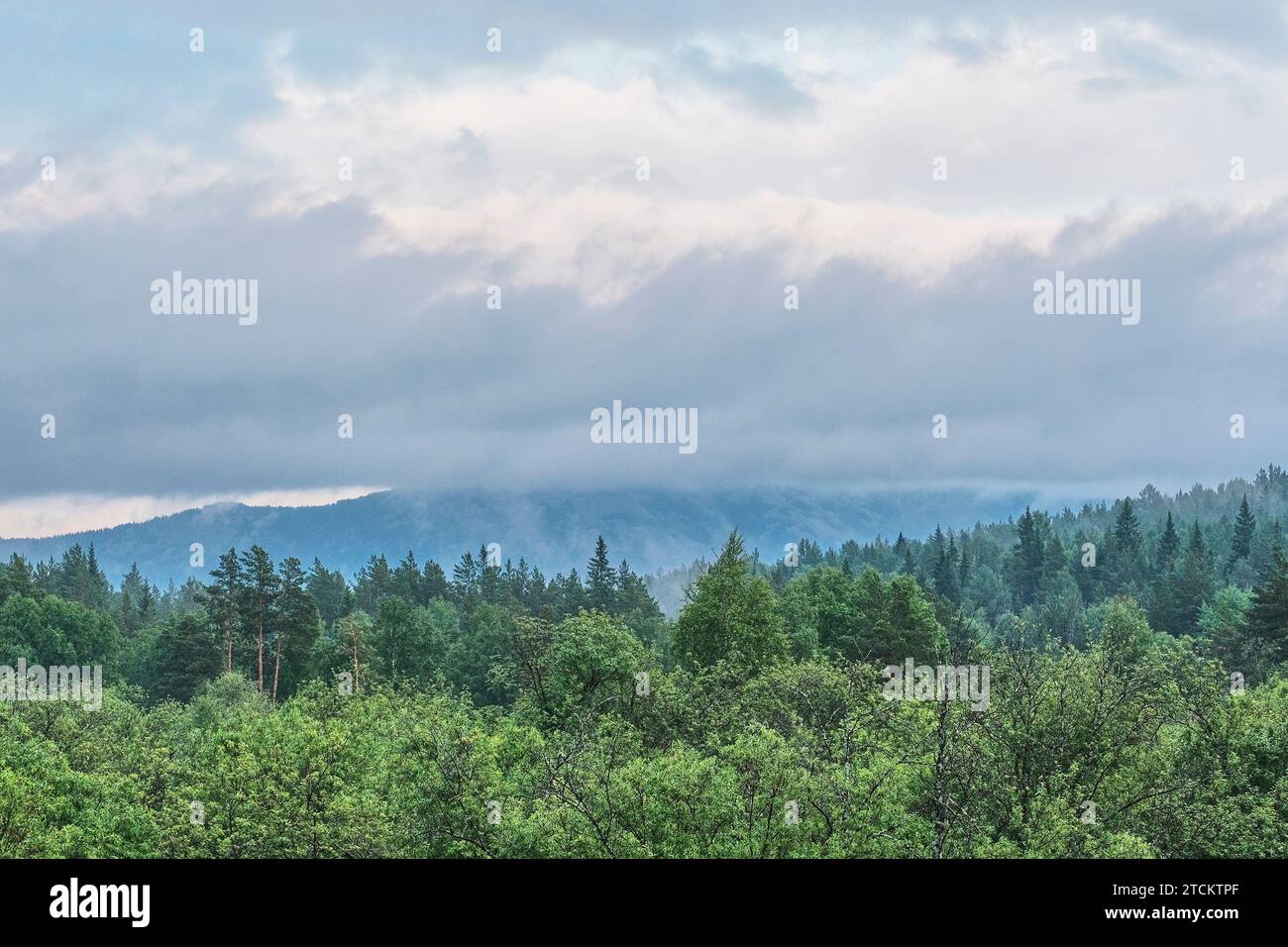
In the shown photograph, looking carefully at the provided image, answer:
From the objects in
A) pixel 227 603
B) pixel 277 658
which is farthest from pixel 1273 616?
pixel 227 603

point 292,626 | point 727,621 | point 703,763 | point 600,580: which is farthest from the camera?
point 600,580

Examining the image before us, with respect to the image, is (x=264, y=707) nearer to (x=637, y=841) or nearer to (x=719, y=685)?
(x=719, y=685)

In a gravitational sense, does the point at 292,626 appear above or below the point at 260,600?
below

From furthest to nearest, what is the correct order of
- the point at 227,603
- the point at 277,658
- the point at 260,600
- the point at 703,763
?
the point at 227,603 → the point at 260,600 → the point at 277,658 → the point at 703,763

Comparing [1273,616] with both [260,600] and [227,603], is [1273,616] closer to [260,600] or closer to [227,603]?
[260,600]

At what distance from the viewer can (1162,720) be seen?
51.8m

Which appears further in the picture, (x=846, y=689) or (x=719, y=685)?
(x=719, y=685)

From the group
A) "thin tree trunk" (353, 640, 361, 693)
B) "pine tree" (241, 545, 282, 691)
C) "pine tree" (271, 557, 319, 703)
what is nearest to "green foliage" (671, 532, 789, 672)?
"thin tree trunk" (353, 640, 361, 693)

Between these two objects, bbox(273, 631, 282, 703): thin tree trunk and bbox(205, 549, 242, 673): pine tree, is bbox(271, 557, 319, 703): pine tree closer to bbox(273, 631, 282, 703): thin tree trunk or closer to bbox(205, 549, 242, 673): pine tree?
bbox(273, 631, 282, 703): thin tree trunk

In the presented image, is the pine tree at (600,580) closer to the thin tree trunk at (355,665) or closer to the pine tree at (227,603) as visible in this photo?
the pine tree at (227,603)

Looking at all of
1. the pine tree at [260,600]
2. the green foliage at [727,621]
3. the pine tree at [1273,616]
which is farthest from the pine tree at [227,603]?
the pine tree at [1273,616]
